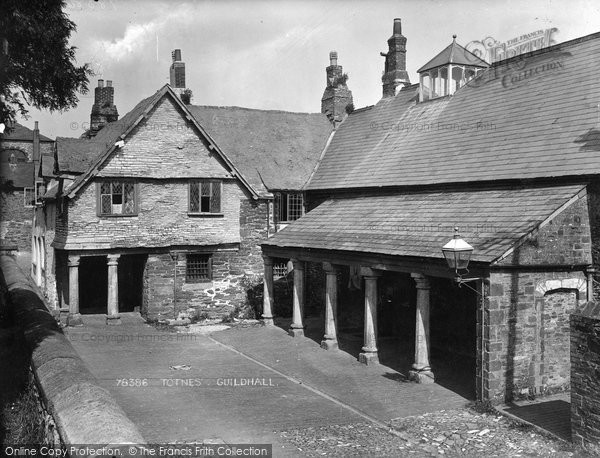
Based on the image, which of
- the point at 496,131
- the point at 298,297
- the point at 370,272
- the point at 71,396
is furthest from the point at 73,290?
the point at 71,396

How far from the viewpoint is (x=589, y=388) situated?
1062cm

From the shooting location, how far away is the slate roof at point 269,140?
90.5 ft

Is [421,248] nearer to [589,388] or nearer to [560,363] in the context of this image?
[560,363]

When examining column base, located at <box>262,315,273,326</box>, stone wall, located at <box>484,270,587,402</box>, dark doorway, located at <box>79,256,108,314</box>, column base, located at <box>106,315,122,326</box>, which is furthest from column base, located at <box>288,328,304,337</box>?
dark doorway, located at <box>79,256,108,314</box>

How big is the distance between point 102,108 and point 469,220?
2319 centimetres

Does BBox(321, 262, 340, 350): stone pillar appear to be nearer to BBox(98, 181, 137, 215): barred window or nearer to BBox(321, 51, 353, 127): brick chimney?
BBox(98, 181, 137, 215): barred window

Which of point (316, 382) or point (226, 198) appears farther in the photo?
point (226, 198)

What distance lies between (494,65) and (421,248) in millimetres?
10098

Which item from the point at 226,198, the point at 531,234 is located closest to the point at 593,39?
the point at 531,234

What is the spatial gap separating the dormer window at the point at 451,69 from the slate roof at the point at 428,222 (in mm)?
5490

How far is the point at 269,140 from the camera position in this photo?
29.3 metres

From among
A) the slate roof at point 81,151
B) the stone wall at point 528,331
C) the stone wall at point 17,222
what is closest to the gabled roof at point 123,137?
the slate roof at point 81,151

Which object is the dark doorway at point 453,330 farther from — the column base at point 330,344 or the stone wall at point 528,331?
the column base at point 330,344

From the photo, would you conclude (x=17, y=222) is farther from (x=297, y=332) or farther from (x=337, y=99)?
(x=297, y=332)
